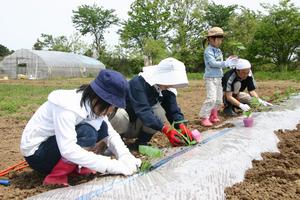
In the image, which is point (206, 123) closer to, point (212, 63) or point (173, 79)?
point (212, 63)

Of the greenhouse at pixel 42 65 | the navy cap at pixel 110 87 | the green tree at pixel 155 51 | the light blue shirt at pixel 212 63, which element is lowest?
the greenhouse at pixel 42 65

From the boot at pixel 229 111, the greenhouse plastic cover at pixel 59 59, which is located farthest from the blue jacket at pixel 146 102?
the greenhouse plastic cover at pixel 59 59

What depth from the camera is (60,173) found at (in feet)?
7.42

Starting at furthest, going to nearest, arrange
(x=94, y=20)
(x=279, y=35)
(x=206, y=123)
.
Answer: (x=94, y=20) < (x=279, y=35) < (x=206, y=123)

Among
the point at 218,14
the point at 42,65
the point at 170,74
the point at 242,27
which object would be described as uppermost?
the point at 218,14

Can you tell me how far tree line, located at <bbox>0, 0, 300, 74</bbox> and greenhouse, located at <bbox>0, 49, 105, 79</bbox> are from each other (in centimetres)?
455

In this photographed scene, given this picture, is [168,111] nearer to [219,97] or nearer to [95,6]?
[219,97]

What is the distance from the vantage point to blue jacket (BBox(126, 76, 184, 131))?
2.96m

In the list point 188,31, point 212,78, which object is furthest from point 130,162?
point 188,31

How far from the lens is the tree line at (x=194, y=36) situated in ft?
64.4

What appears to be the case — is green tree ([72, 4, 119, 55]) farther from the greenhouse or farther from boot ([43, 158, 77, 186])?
boot ([43, 158, 77, 186])

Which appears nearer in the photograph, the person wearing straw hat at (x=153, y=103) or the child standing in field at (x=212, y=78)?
the person wearing straw hat at (x=153, y=103)

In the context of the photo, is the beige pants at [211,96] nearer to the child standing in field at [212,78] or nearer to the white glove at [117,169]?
the child standing in field at [212,78]

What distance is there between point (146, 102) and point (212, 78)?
198cm
